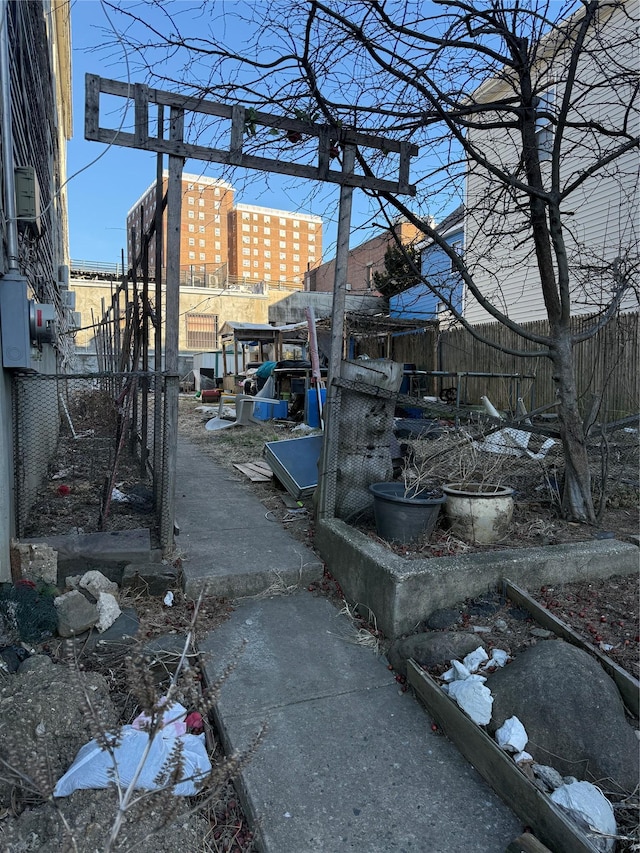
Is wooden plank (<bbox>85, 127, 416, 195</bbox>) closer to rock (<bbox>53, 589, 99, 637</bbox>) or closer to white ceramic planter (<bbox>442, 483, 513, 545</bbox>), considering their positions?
white ceramic planter (<bbox>442, 483, 513, 545</bbox>)

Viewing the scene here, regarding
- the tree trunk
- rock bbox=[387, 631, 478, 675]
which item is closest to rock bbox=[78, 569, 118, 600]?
rock bbox=[387, 631, 478, 675]

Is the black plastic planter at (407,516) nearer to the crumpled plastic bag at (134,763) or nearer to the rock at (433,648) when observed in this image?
the rock at (433,648)

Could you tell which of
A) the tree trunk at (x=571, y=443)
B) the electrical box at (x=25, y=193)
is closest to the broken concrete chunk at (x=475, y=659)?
the tree trunk at (x=571, y=443)

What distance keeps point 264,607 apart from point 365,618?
66 centimetres

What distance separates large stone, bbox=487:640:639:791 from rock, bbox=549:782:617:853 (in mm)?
159

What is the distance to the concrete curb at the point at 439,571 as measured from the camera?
305 cm

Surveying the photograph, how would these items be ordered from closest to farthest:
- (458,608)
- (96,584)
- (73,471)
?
1. (458,608)
2. (96,584)
3. (73,471)

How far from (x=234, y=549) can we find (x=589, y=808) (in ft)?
9.12

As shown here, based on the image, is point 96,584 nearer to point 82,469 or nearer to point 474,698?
point 474,698

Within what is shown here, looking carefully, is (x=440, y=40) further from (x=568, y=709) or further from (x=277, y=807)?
(x=277, y=807)

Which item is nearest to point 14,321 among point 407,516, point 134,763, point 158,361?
point 158,361

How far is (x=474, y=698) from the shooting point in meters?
2.34

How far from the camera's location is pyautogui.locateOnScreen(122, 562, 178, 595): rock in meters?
3.59

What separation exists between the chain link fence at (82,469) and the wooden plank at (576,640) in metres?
2.49
